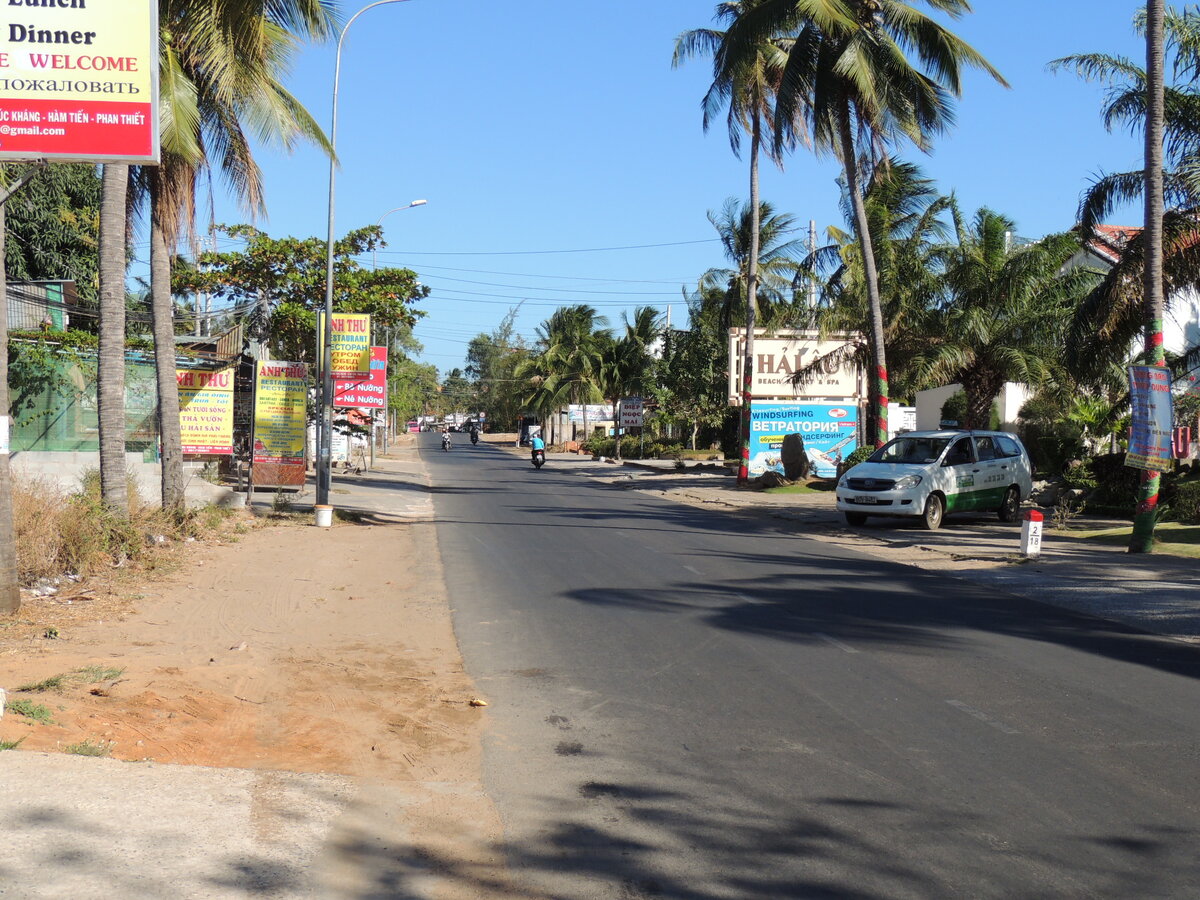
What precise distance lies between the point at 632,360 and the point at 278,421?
4274 cm

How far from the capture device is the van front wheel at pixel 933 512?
20.5 metres

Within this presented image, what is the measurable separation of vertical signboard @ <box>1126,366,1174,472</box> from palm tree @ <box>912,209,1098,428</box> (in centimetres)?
1175

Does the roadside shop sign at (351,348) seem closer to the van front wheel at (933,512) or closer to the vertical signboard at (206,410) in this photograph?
the vertical signboard at (206,410)

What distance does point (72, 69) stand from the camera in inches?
351

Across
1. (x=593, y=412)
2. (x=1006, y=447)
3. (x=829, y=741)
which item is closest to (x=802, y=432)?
(x=1006, y=447)

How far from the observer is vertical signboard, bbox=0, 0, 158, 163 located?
348 inches

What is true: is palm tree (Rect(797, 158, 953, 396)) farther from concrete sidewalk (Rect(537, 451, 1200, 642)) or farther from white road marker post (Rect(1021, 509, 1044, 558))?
white road marker post (Rect(1021, 509, 1044, 558))

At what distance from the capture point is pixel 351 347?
23.2 meters

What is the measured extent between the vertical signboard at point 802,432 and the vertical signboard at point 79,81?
2630 cm

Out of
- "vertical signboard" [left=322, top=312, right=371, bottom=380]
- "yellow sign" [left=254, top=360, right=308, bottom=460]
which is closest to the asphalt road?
"vertical signboard" [left=322, top=312, right=371, bottom=380]

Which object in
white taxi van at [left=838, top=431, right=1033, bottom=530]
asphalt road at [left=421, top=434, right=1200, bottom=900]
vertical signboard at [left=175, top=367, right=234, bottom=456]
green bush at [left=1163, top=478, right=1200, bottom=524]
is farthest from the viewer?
vertical signboard at [left=175, top=367, right=234, bottom=456]

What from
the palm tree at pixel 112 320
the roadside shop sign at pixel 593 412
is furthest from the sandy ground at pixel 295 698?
the roadside shop sign at pixel 593 412

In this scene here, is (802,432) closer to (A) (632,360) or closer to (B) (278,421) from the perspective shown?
(B) (278,421)

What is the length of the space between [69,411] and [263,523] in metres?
3.79
